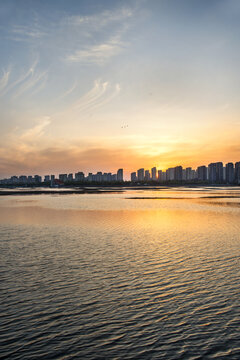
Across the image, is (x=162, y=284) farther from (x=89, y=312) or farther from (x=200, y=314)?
(x=89, y=312)

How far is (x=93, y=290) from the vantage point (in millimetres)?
12641

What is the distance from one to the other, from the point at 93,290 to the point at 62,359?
478 centimetres

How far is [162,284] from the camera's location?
1338cm

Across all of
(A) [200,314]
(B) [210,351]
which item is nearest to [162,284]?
(A) [200,314]

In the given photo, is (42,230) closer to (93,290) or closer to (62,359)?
(93,290)

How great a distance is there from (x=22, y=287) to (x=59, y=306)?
9.16 feet

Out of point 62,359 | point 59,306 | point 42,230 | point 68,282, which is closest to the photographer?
point 62,359

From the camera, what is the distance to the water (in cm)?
855

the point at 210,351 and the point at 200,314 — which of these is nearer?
the point at 210,351

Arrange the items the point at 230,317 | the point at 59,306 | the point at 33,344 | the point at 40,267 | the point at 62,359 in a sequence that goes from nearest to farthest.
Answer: the point at 62,359
the point at 33,344
the point at 230,317
the point at 59,306
the point at 40,267

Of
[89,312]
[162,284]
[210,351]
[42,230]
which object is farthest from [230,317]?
[42,230]

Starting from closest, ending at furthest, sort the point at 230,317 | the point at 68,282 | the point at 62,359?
the point at 62,359
the point at 230,317
the point at 68,282

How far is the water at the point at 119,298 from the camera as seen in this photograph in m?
8.55

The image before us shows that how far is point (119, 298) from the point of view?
11.8 m
